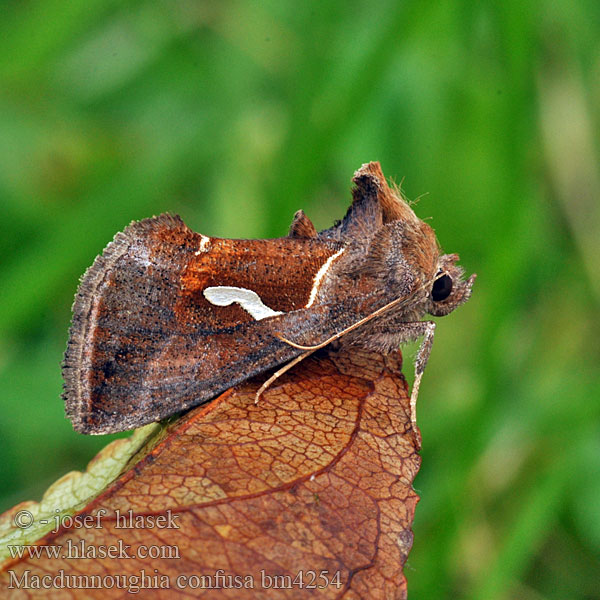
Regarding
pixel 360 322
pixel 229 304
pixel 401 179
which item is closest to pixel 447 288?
pixel 360 322

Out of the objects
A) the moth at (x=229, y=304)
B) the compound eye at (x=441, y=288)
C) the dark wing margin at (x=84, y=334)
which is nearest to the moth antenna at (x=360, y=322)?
the moth at (x=229, y=304)

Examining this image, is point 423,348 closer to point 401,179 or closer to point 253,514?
point 253,514

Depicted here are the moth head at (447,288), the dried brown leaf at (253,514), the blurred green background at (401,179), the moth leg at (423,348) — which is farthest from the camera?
→ the blurred green background at (401,179)

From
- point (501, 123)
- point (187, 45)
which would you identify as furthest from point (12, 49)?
point (501, 123)

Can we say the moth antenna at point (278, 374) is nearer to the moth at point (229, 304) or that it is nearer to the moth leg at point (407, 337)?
the moth at point (229, 304)

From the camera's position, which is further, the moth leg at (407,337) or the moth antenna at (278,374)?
the moth leg at (407,337)

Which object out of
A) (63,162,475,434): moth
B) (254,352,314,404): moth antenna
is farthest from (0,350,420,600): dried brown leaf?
(63,162,475,434): moth

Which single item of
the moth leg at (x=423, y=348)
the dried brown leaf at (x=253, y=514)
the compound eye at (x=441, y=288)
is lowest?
the dried brown leaf at (x=253, y=514)
